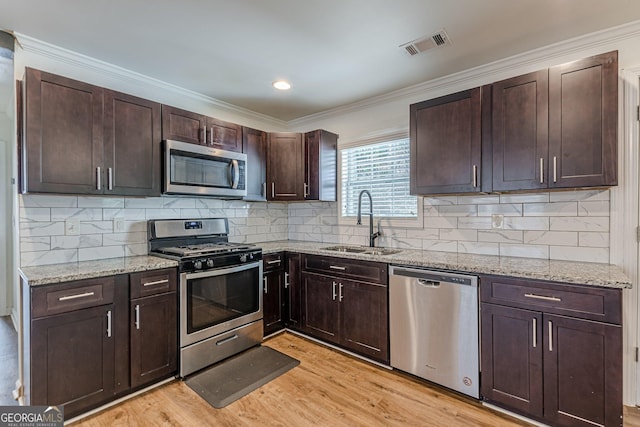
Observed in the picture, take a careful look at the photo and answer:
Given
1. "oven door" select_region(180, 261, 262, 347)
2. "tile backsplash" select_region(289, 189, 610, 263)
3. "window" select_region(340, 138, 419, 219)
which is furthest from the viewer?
"window" select_region(340, 138, 419, 219)

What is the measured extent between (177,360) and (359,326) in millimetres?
1485

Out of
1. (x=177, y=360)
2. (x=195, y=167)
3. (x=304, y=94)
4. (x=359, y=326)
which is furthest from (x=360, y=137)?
(x=177, y=360)

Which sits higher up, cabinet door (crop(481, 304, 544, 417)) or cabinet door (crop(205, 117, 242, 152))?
cabinet door (crop(205, 117, 242, 152))

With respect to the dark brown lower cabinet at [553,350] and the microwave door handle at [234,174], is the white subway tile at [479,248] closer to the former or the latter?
the dark brown lower cabinet at [553,350]

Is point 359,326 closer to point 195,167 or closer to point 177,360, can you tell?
point 177,360

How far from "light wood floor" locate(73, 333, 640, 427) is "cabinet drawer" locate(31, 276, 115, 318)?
723 mm

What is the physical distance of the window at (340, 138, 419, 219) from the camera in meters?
3.17

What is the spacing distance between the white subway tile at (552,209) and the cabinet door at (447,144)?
1.58 ft

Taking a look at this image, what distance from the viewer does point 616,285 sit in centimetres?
164

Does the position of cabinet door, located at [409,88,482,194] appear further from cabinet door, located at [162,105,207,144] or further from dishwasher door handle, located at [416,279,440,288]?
cabinet door, located at [162,105,207,144]

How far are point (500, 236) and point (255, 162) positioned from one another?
2486 millimetres

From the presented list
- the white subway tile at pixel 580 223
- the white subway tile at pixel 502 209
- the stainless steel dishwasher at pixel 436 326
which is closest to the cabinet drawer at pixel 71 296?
the stainless steel dishwasher at pixel 436 326

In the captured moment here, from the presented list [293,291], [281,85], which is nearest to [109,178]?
[281,85]

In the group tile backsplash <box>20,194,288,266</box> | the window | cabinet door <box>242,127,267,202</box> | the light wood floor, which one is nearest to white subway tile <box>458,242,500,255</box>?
the window
